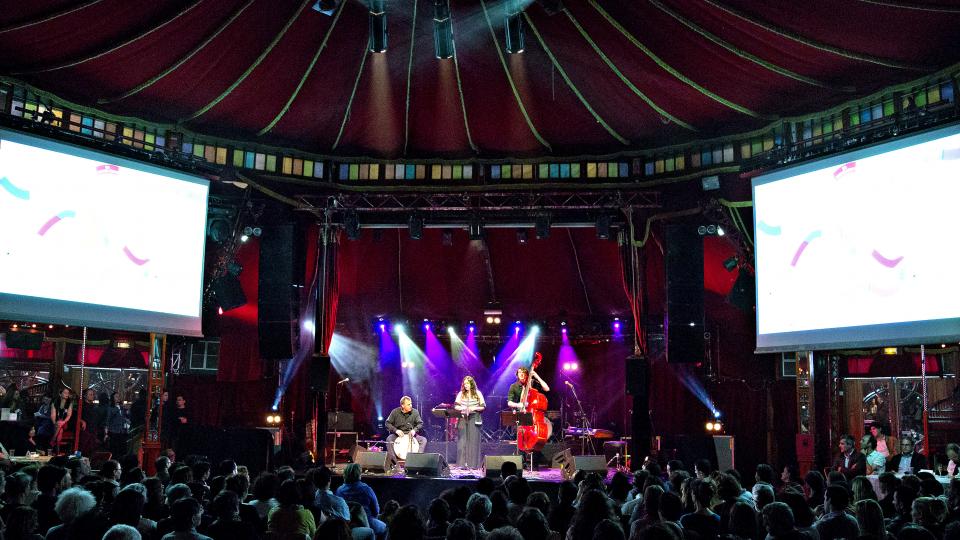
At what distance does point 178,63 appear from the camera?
1202cm

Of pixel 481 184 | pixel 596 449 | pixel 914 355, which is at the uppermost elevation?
pixel 481 184

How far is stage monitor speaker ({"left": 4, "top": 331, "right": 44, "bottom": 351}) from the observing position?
1448 centimetres

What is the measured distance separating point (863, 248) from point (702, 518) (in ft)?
17.9

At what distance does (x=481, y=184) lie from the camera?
16.0m

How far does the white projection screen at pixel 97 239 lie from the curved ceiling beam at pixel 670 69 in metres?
6.17

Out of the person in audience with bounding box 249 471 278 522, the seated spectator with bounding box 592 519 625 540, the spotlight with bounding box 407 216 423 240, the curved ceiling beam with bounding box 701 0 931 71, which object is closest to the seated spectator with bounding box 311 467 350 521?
the person in audience with bounding box 249 471 278 522

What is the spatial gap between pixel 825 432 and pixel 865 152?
620 cm

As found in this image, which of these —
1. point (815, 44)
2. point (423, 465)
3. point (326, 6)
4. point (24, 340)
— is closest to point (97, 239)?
point (326, 6)

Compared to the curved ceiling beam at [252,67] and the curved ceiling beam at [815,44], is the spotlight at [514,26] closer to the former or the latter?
the curved ceiling beam at [815,44]

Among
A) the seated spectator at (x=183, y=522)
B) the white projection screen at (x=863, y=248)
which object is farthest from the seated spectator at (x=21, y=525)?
the white projection screen at (x=863, y=248)

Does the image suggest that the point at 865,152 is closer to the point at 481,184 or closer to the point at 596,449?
the point at 481,184

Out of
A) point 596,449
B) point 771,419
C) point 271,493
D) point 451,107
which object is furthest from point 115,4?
point 771,419

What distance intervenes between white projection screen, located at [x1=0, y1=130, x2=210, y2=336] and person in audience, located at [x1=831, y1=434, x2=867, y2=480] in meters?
8.79

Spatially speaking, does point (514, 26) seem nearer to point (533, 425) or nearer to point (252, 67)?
point (252, 67)
